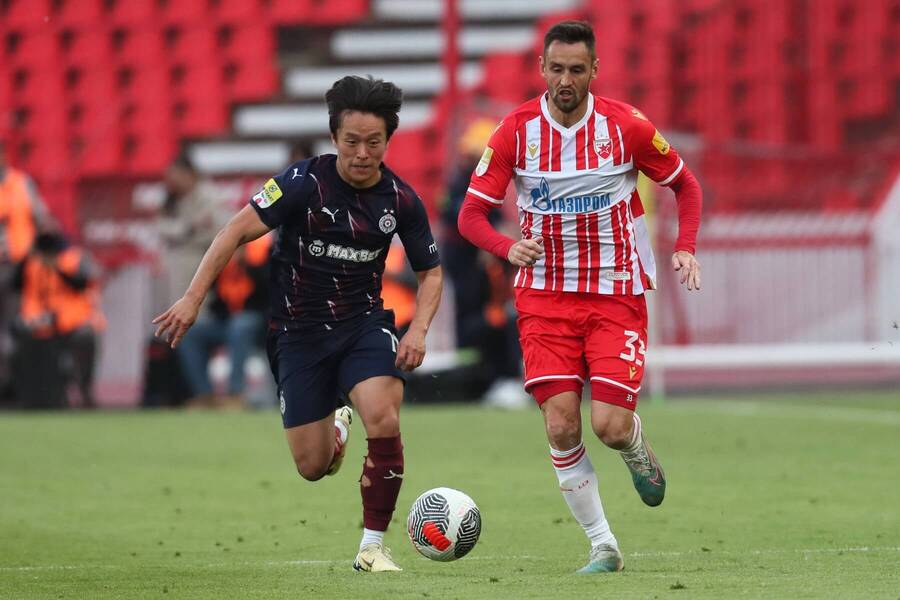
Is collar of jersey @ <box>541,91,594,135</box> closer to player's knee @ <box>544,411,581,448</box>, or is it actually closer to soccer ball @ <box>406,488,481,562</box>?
player's knee @ <box>544,411,581,448</box>

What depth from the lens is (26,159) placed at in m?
20.7

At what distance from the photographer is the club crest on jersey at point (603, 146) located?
6.64 m

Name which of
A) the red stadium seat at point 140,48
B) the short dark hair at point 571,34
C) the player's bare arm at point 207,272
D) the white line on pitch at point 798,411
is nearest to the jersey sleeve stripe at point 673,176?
the short dark hair at point 571,34

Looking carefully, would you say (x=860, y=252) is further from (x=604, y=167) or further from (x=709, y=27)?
(x=604, y=167)

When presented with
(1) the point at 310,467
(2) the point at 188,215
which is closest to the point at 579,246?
(1) the point at 310,467

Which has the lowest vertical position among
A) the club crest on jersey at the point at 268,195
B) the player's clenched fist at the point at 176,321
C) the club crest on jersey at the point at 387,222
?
the player's clenched fist at the point at 176,321

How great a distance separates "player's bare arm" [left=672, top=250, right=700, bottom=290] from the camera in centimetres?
636

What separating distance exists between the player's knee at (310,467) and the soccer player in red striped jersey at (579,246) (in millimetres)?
1071

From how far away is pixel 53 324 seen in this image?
50.7 feet

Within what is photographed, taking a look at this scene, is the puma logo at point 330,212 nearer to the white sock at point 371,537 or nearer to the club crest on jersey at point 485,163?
the club crest on jersey at point 485,163

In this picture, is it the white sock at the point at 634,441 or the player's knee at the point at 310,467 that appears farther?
the player's knee at the point at 310,467

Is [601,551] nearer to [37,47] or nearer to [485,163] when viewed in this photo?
[485,163]

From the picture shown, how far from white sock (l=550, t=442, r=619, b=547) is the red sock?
62cm

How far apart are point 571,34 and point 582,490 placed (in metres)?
1.74
